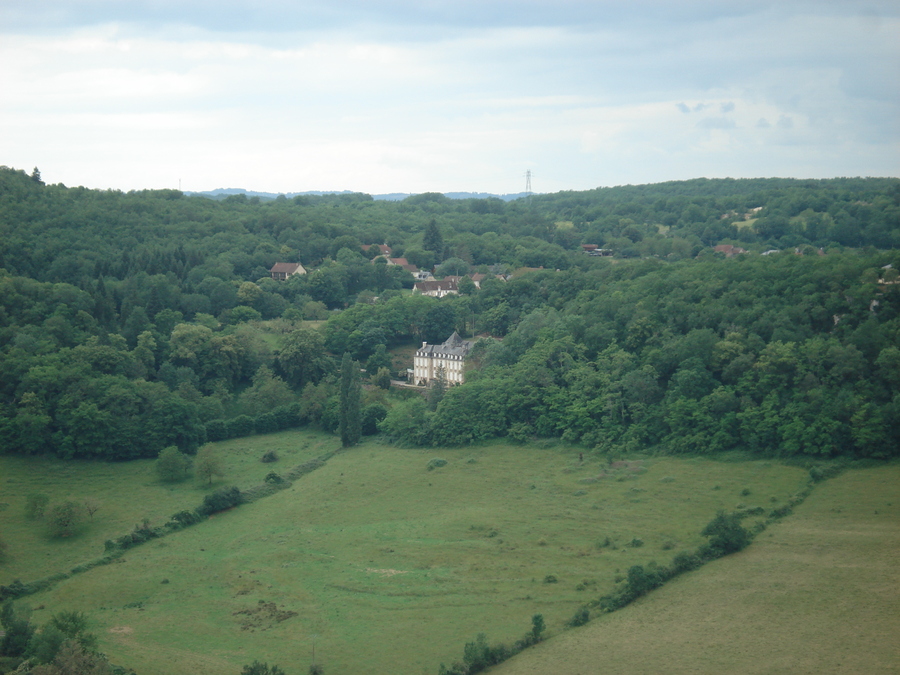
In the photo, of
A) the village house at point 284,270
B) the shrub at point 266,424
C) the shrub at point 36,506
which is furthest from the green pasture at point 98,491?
the village house at point 284,270

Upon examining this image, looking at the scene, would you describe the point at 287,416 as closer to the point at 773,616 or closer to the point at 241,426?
the point at 241,426

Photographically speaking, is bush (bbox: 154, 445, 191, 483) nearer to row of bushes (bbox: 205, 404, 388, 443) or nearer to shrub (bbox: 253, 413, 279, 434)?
row of bushes (bbox: 205, 404, 388, 443)

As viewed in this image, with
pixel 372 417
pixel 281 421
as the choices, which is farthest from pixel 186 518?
pixel 372 417

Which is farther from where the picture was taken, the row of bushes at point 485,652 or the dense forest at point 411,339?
the dense forest at point 411,339

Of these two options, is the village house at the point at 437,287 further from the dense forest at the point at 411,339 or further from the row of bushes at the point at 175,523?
the row of bushes at the point at 175,523

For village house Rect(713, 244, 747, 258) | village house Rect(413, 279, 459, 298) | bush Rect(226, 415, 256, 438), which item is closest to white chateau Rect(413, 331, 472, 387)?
bush Rect(226, 415, 256, 438)

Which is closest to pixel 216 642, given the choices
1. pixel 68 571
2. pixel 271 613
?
pixel 271 613

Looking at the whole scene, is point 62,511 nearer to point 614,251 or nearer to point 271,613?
point 271,613

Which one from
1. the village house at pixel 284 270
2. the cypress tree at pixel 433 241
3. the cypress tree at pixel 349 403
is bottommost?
the cypress tree at pixel 349 403
